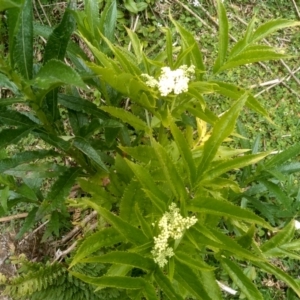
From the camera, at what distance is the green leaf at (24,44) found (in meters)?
1.24

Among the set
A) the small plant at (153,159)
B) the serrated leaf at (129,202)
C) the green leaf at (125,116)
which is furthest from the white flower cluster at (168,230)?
the green leaf at (125,116)

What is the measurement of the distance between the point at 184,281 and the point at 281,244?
0.45 metres

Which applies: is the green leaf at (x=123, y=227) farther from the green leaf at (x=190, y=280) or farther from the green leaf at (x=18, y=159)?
the green leaf at (x=18, y=159)

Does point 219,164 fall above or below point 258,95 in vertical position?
above

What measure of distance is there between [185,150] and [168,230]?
22 cm

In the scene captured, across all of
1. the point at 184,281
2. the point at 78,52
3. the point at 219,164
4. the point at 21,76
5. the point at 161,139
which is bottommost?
the point at 184,281

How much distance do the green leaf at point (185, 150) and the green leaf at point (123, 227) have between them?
0.21 m

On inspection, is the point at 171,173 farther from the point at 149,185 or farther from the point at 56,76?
the point at 56,76

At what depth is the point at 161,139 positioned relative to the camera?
1.67 meters

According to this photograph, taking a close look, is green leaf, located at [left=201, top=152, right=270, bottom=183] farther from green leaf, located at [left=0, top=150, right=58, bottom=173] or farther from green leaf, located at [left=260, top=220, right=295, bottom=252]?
green leaf, located at [left=0, top=150, right=58, bottom=173]

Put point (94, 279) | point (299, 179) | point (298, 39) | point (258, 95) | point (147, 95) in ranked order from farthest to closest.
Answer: point (298, 39) → point (258, 95) → point (299, 179) → point (147, 95) → point (94, 279)

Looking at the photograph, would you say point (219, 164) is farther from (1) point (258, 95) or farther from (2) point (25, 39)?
(1) point (258, 95)

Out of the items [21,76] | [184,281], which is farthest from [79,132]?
[184,281]

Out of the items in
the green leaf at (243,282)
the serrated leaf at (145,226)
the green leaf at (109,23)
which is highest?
the green leaf at (109,23)
